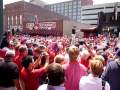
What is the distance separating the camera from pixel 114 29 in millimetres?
59000

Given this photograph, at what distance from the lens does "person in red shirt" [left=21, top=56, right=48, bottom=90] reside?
596 cm

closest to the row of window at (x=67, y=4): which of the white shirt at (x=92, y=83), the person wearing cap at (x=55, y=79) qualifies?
the white shirt at (x=92, y=83)

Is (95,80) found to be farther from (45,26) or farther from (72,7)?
(72,7)

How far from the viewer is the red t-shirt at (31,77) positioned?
19.7 feet

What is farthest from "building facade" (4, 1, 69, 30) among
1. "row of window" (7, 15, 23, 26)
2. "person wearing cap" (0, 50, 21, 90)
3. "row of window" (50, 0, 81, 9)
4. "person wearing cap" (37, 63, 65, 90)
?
"person wearing cap" (37, 63, 65, 90)

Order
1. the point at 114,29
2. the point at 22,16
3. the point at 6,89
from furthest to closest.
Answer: the point at 22,16 → the point at 114,29 → the point at 6,89

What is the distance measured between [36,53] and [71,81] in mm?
2625

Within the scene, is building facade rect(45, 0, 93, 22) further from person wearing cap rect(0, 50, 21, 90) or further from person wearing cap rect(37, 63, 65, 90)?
person wearing cap rect(37, 63, 65, 90)

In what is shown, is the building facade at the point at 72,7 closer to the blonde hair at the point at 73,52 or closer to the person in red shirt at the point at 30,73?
the person in red shirt at the point at 30,73

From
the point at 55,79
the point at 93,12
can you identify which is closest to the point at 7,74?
the point at 55,79

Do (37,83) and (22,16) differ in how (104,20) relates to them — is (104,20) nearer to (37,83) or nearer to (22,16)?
(22,16)

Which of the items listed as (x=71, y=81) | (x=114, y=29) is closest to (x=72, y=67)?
(x=71, y=81)

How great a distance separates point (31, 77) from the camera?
238 inches

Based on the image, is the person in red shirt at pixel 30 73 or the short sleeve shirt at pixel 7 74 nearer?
the short sleeve shirt at pixel 7 74
